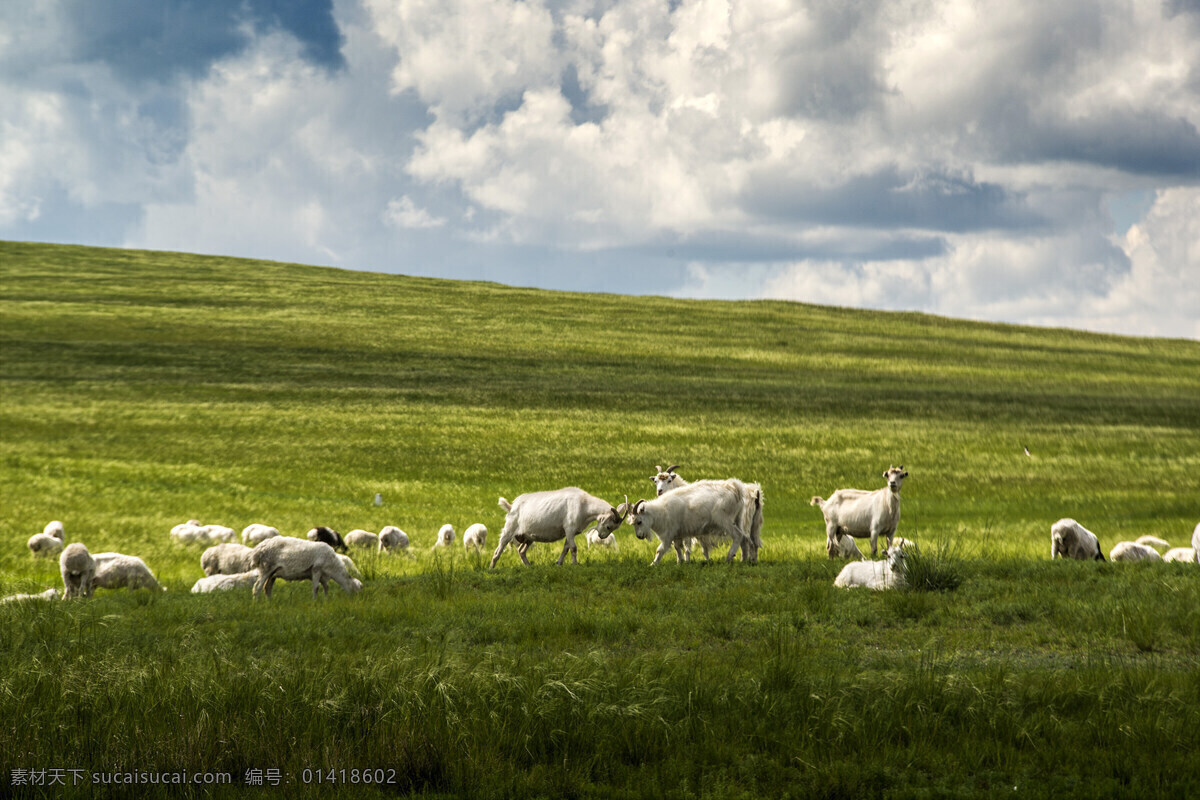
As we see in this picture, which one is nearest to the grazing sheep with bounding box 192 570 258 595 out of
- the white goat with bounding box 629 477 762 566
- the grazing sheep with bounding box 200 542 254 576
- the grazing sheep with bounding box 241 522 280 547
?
the grazing sheep with bounding box 200 542 254 576

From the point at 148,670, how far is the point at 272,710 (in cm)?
200

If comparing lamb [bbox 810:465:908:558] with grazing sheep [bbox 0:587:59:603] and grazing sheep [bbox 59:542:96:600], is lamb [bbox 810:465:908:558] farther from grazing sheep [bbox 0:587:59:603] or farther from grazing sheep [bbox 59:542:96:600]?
grazing sheep [bbox 0:587:59:603]

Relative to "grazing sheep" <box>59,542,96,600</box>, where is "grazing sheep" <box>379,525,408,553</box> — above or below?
below

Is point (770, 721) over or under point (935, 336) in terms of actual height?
under

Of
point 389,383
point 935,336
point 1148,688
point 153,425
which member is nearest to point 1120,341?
point 935,336

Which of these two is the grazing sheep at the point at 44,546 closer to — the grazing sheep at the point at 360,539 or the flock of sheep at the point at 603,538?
the flock of sheep at the point at 603,538

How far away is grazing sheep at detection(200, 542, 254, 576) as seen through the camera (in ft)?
63.7

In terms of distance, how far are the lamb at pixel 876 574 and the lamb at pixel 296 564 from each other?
28.2 ft

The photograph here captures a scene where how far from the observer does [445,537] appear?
83.3 feet

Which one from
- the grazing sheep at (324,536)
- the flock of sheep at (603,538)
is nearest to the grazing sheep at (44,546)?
the flock of sheep at (603,538)

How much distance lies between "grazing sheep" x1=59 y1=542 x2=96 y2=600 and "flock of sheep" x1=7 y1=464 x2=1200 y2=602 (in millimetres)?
19

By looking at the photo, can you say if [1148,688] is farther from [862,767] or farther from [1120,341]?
[1120,341]

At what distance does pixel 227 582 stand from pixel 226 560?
2.53 metres

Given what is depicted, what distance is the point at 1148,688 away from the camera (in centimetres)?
862
